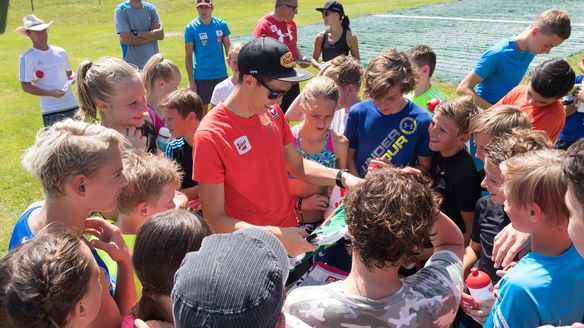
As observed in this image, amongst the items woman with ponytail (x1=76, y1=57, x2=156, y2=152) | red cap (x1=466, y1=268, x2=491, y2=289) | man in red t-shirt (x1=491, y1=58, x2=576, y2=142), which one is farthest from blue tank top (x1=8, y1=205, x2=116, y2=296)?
man in red t-shirt (x1=491, y1=58, x2=576, y2=142)

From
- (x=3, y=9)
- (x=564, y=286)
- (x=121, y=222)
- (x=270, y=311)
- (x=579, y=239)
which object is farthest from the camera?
(x=3, y=9)

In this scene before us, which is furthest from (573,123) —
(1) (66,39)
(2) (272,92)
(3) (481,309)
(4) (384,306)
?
(1) (66,39)

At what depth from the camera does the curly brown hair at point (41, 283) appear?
68.4 inches

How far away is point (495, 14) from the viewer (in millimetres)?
18188

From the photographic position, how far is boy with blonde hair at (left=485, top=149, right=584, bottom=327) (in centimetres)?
212

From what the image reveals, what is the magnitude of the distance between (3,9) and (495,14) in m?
21.1

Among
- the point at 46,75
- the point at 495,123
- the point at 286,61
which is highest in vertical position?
the point at 286,61

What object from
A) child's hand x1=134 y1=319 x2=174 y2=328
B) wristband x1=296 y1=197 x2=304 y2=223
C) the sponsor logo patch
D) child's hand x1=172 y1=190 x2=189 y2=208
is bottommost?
wristband x1=296 y1=197 x2=304 y2=223

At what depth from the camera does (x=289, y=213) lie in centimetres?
346

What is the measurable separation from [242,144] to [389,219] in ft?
3.95

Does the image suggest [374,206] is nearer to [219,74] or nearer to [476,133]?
[476,133]

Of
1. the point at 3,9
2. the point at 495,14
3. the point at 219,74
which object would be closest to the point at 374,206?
the point at 219,74

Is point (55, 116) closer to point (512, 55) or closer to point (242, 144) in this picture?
point (242, 144)

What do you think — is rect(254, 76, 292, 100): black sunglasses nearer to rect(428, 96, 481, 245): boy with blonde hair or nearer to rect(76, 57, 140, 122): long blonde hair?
rect(76, 57, 140, 122): long blonde hair
